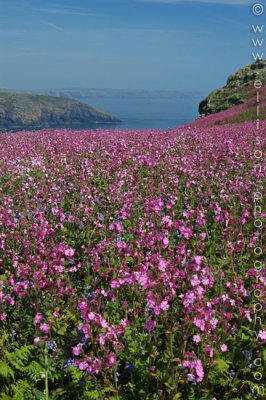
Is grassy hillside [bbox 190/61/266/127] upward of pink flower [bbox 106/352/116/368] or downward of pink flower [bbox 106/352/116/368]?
upward

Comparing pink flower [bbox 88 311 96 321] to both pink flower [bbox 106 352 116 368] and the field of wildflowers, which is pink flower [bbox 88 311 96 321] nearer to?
the field of wildflowers

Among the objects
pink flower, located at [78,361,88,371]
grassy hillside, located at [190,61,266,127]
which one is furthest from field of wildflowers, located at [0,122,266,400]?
grassy hillside, located at [190,61,266,127]

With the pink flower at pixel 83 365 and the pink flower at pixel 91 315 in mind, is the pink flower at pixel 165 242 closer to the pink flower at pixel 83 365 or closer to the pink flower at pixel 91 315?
the pink flower at pixel 91 315

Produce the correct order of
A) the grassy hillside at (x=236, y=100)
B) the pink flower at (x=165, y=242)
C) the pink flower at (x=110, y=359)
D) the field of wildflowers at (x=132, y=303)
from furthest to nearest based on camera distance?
1. the grassy hillside at (x=236, y=100)
2. the pink flower at (x=165, y=242)
3. the field of wildflowers at (x=132, y=303)
4. the pink flower at (x=110, y=359)

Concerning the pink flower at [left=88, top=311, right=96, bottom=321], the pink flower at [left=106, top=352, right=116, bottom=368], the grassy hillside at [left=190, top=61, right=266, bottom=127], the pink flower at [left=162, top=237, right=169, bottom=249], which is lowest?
the pink flower at [left=106, top=352, right=116, bottom=368]

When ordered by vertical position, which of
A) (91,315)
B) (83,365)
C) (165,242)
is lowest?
(83,365)

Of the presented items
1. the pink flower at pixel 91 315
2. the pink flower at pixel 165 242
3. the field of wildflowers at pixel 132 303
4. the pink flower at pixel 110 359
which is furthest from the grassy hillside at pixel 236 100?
the pink flower at pixel 110 359

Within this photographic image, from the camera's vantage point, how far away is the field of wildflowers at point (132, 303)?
3814mm

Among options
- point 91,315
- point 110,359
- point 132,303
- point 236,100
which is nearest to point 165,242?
point 132,303

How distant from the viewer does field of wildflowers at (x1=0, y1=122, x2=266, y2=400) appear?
12.5ft

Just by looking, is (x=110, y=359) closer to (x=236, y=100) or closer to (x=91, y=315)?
(x=91, y=315)

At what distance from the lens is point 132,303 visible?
5039 mm

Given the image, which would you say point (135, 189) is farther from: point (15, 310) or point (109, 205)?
point (15, 310)

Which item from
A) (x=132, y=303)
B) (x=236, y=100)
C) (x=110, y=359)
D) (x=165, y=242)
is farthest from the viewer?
(x=236, y=100)
